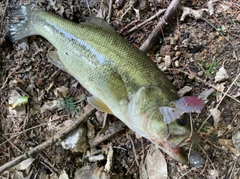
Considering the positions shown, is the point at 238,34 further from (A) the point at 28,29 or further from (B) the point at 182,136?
(A) the point at 28,29

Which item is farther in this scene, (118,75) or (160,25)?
(160,25)

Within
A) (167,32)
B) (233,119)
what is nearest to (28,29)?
(167,32)

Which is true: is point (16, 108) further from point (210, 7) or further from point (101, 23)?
point (210, 7)

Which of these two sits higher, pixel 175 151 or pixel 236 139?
pixel 175 151

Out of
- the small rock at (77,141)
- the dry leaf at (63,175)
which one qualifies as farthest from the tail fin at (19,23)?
the dry leaf at (63,175)

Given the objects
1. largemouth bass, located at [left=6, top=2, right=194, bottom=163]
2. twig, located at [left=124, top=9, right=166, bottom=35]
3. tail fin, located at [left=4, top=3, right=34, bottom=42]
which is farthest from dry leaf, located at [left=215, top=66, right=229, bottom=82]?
tail fin, located at [left=4, top=3, right=34, bottom=42]

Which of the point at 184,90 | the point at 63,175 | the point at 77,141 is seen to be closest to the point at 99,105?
the point at 77,141
